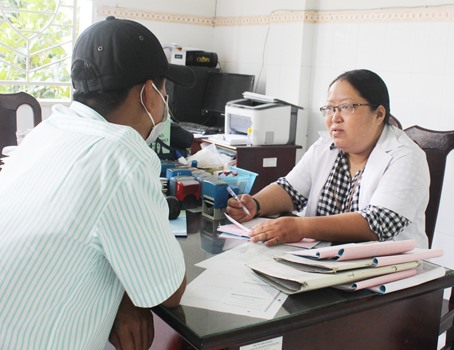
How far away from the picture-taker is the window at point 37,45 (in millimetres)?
4484

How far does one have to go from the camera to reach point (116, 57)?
123 cm

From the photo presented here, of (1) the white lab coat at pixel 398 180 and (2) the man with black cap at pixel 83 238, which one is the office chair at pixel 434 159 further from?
(2) the man with black cap at pixel 83 238

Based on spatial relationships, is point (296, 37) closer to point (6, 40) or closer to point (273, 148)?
point (273, 148)

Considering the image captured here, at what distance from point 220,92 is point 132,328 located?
144 inches

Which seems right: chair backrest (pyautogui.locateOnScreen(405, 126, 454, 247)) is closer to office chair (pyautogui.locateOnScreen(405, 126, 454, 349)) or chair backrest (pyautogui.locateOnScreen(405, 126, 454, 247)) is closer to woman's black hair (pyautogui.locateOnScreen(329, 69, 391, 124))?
office chair (pyautogui.locateOnScreen(405, 126, 454, 349))

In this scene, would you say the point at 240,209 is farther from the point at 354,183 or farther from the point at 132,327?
the point at 132,327

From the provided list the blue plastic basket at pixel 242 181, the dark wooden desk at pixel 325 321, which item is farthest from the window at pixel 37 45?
the dark wooden desk at pixel 325 321

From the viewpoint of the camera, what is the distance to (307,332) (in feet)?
4.06

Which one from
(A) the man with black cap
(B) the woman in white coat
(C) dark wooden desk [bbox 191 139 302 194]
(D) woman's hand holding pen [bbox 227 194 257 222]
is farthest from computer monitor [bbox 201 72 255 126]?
(A) the man with black cap

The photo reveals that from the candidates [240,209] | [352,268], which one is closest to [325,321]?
[352,268]

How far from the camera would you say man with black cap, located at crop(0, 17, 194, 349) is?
3.41 ft

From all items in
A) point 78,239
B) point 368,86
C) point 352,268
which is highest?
point 368,86

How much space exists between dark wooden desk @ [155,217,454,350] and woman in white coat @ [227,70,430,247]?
303 mm

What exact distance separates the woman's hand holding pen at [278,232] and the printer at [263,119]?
89.2 inches
